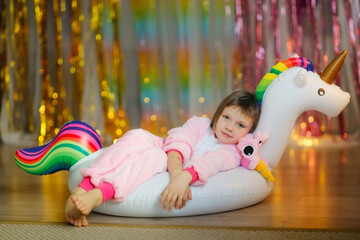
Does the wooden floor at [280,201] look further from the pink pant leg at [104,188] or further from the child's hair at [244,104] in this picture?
the child's hair at [244,104]

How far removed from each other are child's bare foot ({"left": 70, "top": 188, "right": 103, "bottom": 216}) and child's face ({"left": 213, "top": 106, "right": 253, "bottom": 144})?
568mm

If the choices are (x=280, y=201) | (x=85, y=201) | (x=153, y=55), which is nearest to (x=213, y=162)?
(x=280, y=201)

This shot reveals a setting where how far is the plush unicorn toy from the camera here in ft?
7.27

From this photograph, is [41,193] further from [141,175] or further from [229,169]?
[229,169]

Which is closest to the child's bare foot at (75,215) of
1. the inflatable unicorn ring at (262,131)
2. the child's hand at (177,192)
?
the inflatable unicorn ring at (262,131)

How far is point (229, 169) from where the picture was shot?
2.22 meters

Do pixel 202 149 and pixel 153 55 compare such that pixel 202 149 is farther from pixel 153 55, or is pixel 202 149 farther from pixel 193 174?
pixel 153 55

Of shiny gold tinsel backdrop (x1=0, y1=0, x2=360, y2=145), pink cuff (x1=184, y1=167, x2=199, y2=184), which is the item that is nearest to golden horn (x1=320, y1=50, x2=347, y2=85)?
pink cuff (x1=184, y1=167, x2=199, y2=184)

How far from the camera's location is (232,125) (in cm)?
224

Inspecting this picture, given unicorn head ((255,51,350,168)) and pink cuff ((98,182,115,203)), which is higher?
unicorn head ((255,51,350,168))

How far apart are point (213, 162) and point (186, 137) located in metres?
0.16

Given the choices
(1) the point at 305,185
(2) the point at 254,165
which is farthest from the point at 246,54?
(2) the point at 254,165

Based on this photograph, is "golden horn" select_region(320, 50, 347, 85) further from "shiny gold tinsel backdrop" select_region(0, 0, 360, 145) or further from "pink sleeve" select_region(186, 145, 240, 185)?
"shiny gold tinsel backdrop" select_region(0, 0, 360, 145)

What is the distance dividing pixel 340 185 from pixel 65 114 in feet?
7.47
